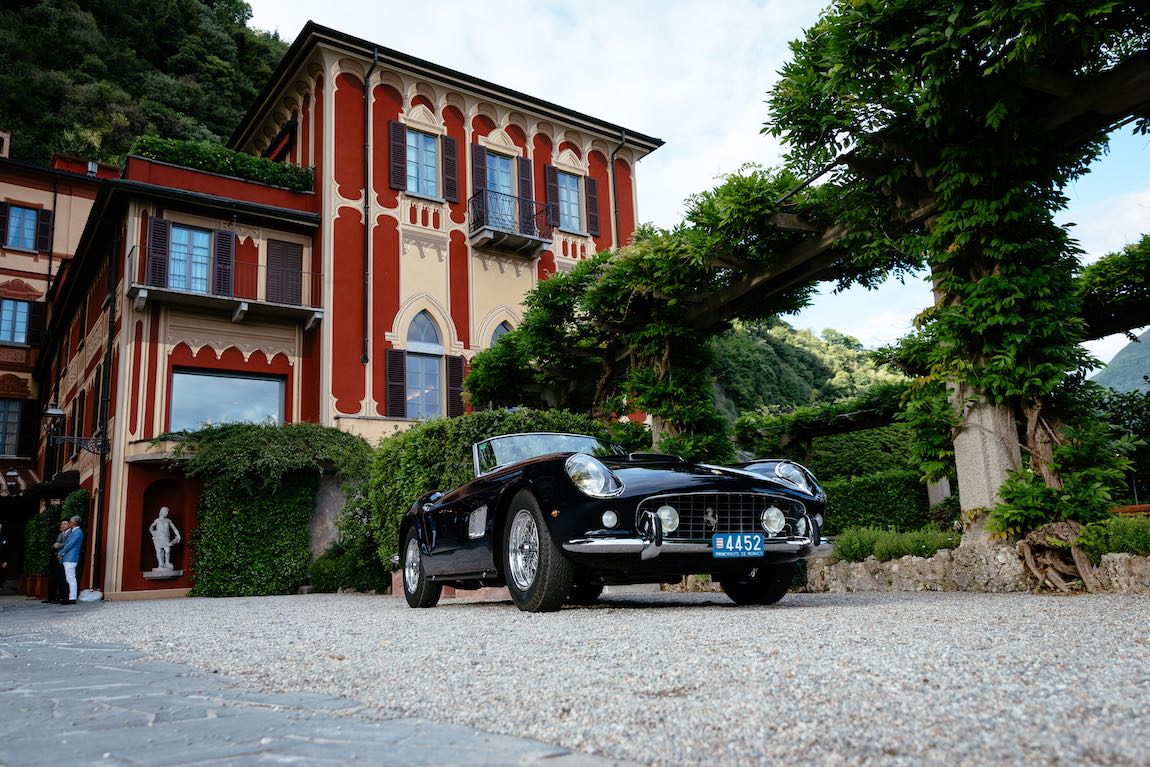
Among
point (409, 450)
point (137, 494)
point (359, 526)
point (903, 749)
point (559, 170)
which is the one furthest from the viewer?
point (559, 170)

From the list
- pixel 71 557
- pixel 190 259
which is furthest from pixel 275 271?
pixel 71 557

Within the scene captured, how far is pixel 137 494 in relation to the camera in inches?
687

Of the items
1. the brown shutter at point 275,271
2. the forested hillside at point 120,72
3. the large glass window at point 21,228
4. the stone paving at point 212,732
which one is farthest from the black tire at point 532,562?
the forested hillside at point 120,72

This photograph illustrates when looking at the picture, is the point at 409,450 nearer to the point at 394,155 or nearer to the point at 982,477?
the point at 982,477

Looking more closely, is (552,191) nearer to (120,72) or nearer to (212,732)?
(212,732)

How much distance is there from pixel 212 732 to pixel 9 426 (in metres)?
33.0

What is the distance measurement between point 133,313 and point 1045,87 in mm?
17582

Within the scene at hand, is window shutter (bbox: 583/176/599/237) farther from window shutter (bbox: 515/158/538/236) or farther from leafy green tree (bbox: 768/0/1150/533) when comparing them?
leafy green tree (bbox: 768/0/1150/533)

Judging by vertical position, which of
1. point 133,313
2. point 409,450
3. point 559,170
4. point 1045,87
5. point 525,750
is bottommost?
point 525,750

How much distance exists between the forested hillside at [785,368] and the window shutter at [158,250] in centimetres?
2139

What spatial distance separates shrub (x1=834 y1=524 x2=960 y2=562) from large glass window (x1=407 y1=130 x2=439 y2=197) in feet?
50.4

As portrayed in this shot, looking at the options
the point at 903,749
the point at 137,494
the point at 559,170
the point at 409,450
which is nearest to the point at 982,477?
the point at 903,749

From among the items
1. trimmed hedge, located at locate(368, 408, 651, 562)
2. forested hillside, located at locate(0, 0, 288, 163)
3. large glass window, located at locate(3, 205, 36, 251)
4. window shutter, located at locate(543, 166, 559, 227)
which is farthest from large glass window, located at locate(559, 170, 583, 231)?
forested hillside, located at locate(0, 0, 288, 163)

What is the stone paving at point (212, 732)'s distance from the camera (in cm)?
191
